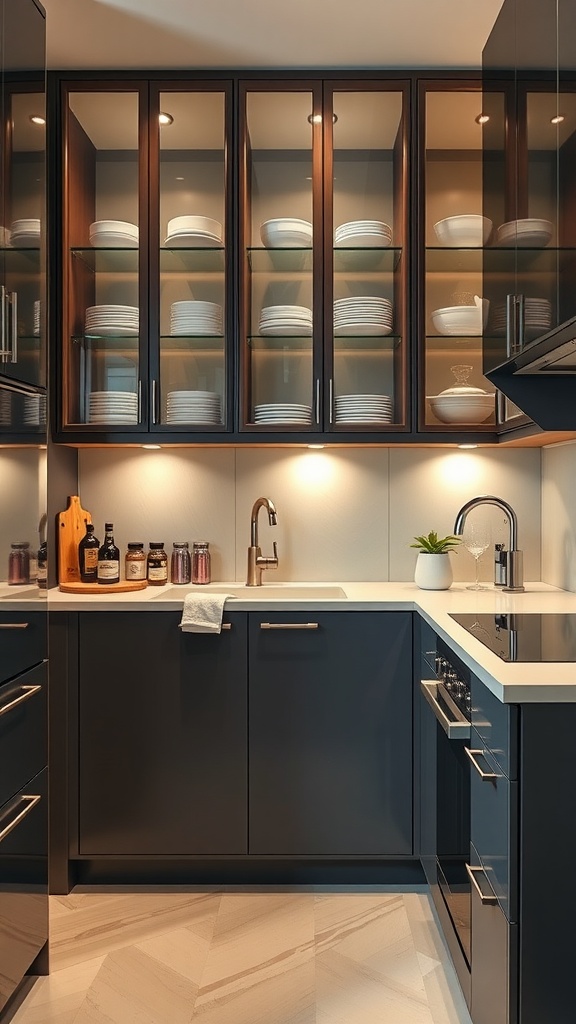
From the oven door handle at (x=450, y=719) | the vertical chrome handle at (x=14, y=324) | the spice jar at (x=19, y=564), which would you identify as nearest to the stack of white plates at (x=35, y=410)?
the vertical chrome handle at (x=14, y=324)

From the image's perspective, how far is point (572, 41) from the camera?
1.50m

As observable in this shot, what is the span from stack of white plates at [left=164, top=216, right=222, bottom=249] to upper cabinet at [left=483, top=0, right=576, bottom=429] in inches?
36.5

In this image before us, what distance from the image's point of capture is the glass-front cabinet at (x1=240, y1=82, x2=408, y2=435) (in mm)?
2676

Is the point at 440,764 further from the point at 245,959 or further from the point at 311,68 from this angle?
the point at 311,68

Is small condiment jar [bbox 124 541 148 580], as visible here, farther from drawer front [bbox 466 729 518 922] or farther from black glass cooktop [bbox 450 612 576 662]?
drawer front [bbox 466 729 518 922]

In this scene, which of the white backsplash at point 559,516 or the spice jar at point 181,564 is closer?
the white backsplash at point 559,516

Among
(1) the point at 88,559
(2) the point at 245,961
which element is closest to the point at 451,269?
(1) the point at 88,559

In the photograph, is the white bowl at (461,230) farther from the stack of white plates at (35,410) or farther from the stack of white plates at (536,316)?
the stack of white plates at (35,410)

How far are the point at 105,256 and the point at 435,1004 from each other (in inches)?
98.2

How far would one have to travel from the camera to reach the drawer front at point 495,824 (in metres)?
1.37

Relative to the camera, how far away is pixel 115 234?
8.92 feet

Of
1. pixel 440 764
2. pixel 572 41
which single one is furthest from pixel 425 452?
pixel 572 41

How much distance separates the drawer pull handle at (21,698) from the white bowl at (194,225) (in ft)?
5.40

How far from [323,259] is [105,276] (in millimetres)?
777
